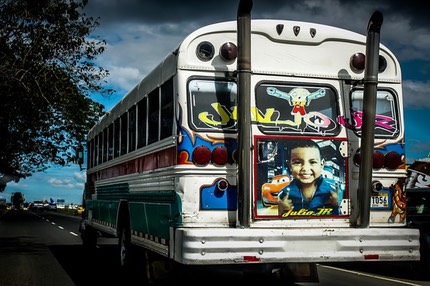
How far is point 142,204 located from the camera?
8070 millimetres

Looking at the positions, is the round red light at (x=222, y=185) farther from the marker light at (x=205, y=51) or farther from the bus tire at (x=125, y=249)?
the bus tire at (x=125, y=249)

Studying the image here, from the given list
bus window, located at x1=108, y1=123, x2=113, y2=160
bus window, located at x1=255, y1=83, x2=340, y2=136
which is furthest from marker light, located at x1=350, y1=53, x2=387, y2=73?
bus window, located at x1=108, y1=123, x2=113, y2=160

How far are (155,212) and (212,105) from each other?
1598 millimetres

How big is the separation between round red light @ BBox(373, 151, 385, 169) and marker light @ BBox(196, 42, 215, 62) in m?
2.25

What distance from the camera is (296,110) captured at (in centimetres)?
680

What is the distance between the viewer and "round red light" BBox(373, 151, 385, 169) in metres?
6.94

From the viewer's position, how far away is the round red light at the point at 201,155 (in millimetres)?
6426

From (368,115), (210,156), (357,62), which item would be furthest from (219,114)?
(357,62)

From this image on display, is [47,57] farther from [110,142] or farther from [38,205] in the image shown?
[38,205]

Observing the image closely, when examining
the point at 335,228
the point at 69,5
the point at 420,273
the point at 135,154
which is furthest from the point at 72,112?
the point at 335,228

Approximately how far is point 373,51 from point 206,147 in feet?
7.40

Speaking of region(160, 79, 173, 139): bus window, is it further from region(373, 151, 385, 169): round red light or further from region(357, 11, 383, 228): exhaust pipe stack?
region(373, 151, 385, 169): round red light

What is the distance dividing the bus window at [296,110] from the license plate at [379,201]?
0.89 metres

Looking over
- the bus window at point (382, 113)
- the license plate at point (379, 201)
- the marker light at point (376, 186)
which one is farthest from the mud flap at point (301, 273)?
the bus window at point (382, 113)
